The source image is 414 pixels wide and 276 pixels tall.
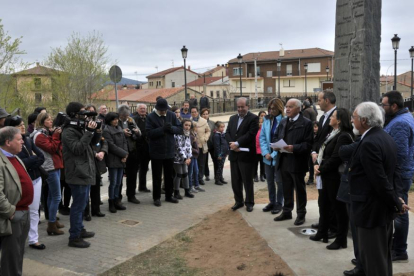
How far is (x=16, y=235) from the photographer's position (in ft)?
13.1

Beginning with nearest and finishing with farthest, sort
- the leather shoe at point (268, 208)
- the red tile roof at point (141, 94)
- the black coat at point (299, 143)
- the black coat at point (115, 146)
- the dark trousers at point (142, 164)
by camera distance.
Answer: the black coat at point (299, 143), the leather shoe at point (268, 208), the black coat at point (115, 146), the dark trousers at point (142, 164), the red tile roof at point (141, 94)

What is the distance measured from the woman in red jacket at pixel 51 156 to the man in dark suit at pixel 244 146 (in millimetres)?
3022

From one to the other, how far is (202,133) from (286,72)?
68596 mm

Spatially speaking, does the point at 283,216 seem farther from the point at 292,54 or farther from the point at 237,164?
the point at 292,54

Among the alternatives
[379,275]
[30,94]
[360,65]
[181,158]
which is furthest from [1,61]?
[379,275]

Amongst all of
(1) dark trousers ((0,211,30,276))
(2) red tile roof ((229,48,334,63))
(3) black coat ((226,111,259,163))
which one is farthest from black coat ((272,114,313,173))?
(2) red tile roof ((229,48,334,63))

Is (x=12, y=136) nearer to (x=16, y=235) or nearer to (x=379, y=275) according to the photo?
(x=16, y=235)

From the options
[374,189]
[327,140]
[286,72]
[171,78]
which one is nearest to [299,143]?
[327,140]

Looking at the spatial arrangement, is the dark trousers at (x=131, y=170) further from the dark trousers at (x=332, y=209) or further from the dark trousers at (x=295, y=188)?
the dark trousers at (x=332, y=209)

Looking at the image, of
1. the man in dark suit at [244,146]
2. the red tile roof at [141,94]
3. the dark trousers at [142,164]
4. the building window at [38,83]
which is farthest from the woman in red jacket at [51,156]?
the red tile roof at [141,94]

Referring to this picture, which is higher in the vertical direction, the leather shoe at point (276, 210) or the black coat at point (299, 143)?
the black coat at point (299, 143)

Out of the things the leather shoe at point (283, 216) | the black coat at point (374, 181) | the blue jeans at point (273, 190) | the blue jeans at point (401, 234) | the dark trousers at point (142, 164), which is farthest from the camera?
the dark trousers at point (142, 164)

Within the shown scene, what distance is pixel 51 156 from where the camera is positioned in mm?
6270

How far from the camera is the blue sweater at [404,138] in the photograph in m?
4.47
